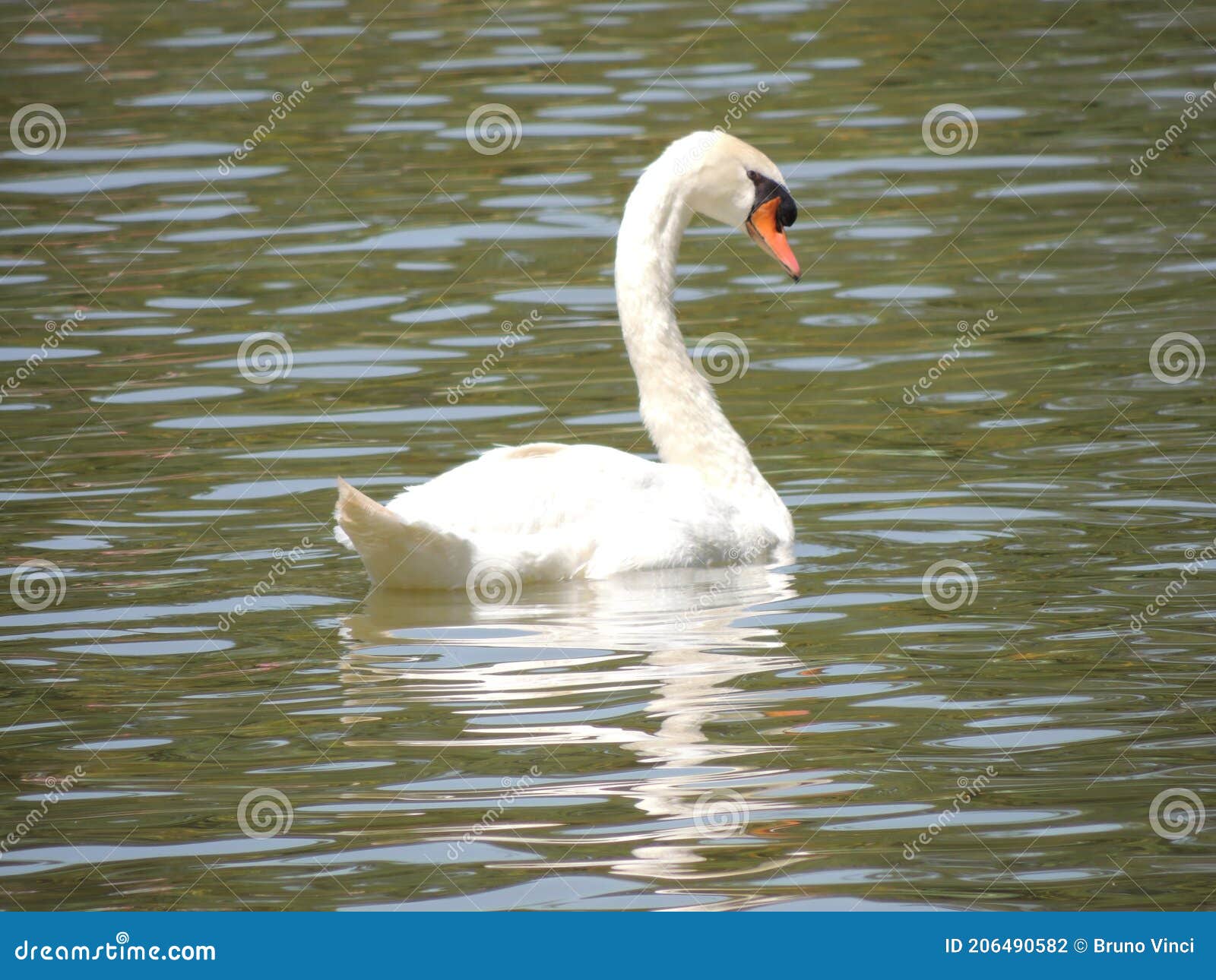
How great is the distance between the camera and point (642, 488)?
852 centimetres

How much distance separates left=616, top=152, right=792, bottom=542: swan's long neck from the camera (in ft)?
30.2

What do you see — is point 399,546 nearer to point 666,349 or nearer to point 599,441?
point 666,349

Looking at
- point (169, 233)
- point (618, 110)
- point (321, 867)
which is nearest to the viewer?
point (321, 867)

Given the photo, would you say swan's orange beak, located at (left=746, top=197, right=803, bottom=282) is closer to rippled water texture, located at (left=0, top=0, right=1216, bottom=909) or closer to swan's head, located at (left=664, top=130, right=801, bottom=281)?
swan's head, located at (left=664, top=130, right=801, bottom=281)

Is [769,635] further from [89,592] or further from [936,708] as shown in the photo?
[89,592]

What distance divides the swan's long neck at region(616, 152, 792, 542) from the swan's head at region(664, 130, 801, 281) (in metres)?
0.09

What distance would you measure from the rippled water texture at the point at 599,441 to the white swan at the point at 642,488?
176mm

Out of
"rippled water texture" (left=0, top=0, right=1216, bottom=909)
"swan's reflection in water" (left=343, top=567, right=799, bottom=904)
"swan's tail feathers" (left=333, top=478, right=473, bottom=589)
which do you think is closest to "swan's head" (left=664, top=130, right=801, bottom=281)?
"rippled water texture" (left=0, top=0, right=1216, bottom=909)

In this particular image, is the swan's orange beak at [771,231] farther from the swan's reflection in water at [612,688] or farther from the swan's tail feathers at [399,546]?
the swan's tail feathers at [399,546]

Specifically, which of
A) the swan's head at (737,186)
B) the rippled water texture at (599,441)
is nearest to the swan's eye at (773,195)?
the swan's head at (737,186)

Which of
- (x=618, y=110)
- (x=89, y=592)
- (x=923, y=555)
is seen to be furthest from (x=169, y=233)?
(x=923, y=555)

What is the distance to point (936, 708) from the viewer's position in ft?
22.4

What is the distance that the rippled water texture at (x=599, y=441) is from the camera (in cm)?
595

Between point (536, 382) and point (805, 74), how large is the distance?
706 centimetres
